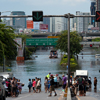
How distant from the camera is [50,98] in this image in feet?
72.0

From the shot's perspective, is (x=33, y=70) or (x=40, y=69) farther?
(x=40, y=69)

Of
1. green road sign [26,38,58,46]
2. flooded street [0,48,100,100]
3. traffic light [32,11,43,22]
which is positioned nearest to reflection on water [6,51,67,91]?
flooded street [0,48,100,100]

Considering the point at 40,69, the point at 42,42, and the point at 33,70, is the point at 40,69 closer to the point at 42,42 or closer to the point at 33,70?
the point at 33,70

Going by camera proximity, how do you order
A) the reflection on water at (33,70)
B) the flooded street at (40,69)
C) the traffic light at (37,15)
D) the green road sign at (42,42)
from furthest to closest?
the green road sign at (42,42) → the reflection on water at (33,70) → the flooded street at (40,69) → the traffic light at (37,15)

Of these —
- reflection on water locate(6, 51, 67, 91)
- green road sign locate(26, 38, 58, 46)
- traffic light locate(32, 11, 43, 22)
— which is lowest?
reflection on water locate(6, 51, 67, 91)

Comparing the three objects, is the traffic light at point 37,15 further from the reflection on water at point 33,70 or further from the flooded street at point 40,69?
the reflection on water at point 33,70

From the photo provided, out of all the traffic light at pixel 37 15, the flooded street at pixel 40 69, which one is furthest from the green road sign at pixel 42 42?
the traffic light at pixel 37 15

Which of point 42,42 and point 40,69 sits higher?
point 42,42

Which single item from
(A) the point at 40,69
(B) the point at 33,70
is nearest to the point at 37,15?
(B) the point at 33,70

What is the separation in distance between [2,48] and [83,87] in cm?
823

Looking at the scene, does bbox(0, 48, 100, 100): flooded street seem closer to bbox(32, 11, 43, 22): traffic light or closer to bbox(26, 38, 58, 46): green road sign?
bbox(32, 11, 43, 22): traffic light

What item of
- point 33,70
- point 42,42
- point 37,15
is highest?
point 42,42

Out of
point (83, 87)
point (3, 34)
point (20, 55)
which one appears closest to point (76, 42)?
point (20, 55)

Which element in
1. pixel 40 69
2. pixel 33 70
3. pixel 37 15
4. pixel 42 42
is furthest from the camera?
pixel 42 42
